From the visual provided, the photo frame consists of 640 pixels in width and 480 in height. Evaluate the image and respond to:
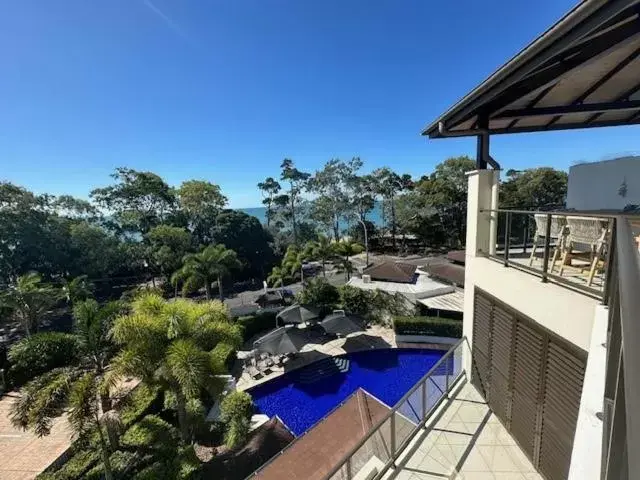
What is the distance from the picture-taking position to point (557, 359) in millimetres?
3494

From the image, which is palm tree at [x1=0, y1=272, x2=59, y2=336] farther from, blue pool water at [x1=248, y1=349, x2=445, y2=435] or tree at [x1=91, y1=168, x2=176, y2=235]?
tree at [x1=91, y1=168, x2=176, y2=235]

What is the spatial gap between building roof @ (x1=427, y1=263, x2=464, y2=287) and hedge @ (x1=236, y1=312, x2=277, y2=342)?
393 inches

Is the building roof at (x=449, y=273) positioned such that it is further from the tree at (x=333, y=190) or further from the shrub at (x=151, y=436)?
the tree at (x=333, y=190)

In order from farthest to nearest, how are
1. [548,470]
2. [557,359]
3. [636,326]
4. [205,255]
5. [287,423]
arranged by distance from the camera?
[205,255], [287,423], [548,470], [557,359], [636,326]

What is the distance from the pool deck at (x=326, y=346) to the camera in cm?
1303

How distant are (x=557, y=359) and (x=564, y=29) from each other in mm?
3219

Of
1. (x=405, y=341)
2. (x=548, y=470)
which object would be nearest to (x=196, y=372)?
(x=548, y=470)

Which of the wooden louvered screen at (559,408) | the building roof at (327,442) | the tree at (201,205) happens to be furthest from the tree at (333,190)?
the wooden louvered screen at (559,408)

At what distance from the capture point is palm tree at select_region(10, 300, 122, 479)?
22.0ft

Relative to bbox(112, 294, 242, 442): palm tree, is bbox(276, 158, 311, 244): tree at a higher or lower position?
higher

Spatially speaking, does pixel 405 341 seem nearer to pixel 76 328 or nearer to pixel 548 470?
pixel 548 470

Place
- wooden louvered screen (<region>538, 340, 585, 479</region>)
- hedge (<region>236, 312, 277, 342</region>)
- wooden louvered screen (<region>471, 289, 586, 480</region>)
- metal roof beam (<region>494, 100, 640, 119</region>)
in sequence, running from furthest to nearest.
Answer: hedge (<region>236, 312, 277, 342</region>) < metal roof beam (<region>494, 100, 640, 119</region>) < wooden louvered screen (<region>471, 289, 586, 480</region>) < wooden louvered screen (<region>538, 340, 585, 479</region>)

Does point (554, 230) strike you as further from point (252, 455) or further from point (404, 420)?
point (252, 455)

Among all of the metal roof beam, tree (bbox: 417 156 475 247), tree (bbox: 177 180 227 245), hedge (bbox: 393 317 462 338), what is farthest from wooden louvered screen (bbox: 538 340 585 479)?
tree (bbox: 177 180 227 245)
